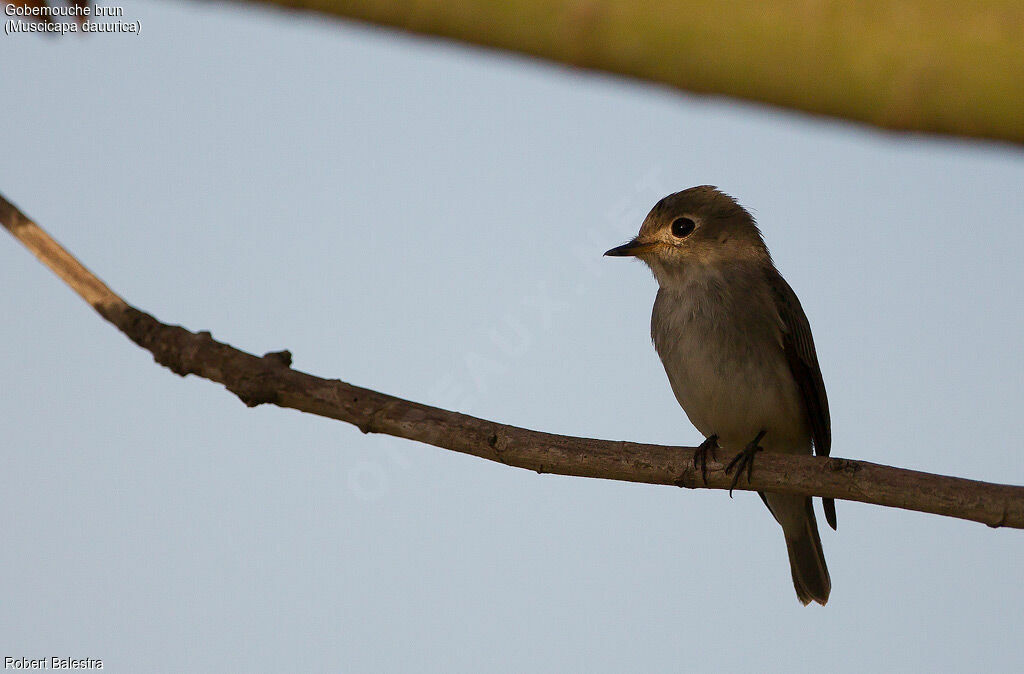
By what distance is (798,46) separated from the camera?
1.12 m

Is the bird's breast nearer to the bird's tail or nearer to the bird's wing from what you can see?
the bird's wing

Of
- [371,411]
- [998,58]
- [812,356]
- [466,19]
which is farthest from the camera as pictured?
[812,356]

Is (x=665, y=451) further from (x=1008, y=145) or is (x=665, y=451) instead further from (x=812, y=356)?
(x=1008, y=145)

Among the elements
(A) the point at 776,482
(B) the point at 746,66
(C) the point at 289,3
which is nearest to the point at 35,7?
(C) the point at 289,3

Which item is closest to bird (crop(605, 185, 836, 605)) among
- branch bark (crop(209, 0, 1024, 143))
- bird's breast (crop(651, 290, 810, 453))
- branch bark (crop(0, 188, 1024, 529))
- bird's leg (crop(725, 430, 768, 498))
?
bird's breast (crop(651, 290, 810, 453))

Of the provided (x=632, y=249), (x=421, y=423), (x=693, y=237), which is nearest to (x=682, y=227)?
(x=693, y=237)

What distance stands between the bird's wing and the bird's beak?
0.77m

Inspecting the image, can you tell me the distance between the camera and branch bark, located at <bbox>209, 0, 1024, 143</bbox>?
41.5 inches

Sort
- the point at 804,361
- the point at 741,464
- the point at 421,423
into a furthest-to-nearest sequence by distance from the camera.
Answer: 1. the point at 804,361
2. the point at 741,464
3. the point at 421,423

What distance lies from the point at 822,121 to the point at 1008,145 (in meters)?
0.21

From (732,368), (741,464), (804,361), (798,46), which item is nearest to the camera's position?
(798,46)

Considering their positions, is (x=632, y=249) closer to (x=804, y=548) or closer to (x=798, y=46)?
(x=804, y=548)

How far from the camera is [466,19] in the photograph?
1.16 m

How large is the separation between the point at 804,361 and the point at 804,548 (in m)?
1.43
